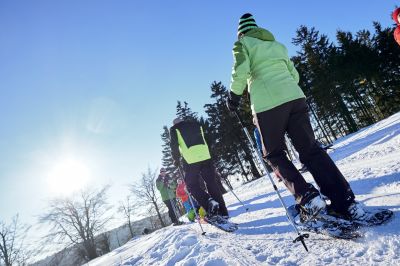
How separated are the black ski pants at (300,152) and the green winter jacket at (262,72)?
10 cm

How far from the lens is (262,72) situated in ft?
10.2

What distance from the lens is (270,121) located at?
2.99 metres

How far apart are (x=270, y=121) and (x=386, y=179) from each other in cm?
223

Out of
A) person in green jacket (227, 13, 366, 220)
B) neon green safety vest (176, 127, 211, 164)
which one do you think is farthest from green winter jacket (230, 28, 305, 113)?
neon green safety vest (176, 127, 211, 164)

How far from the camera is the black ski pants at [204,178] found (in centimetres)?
618

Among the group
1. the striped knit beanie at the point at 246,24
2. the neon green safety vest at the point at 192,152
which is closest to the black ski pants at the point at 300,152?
the striped knit beanie at the point at 246,24

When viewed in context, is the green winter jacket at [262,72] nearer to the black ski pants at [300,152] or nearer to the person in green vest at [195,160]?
the black ski pants at [300,152]

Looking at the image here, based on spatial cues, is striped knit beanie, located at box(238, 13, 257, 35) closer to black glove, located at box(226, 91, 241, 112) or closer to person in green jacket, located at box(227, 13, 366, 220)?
person in green jacket, located at box(227, 13, 366, 220)

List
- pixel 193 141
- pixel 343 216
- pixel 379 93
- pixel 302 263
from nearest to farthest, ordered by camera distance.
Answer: pixel 302 263 < pixel 343 216 < pixel 193 141 < pixel 379 93

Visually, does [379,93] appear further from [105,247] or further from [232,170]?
[105,247]

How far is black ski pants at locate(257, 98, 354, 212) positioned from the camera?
2.80m

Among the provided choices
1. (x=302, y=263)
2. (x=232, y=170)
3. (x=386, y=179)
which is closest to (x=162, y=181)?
(x=386, y=179)

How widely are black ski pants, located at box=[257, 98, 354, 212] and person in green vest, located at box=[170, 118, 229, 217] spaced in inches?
121

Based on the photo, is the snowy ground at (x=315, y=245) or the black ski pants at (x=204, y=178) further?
the black ski pants at (x=204, y=178)
